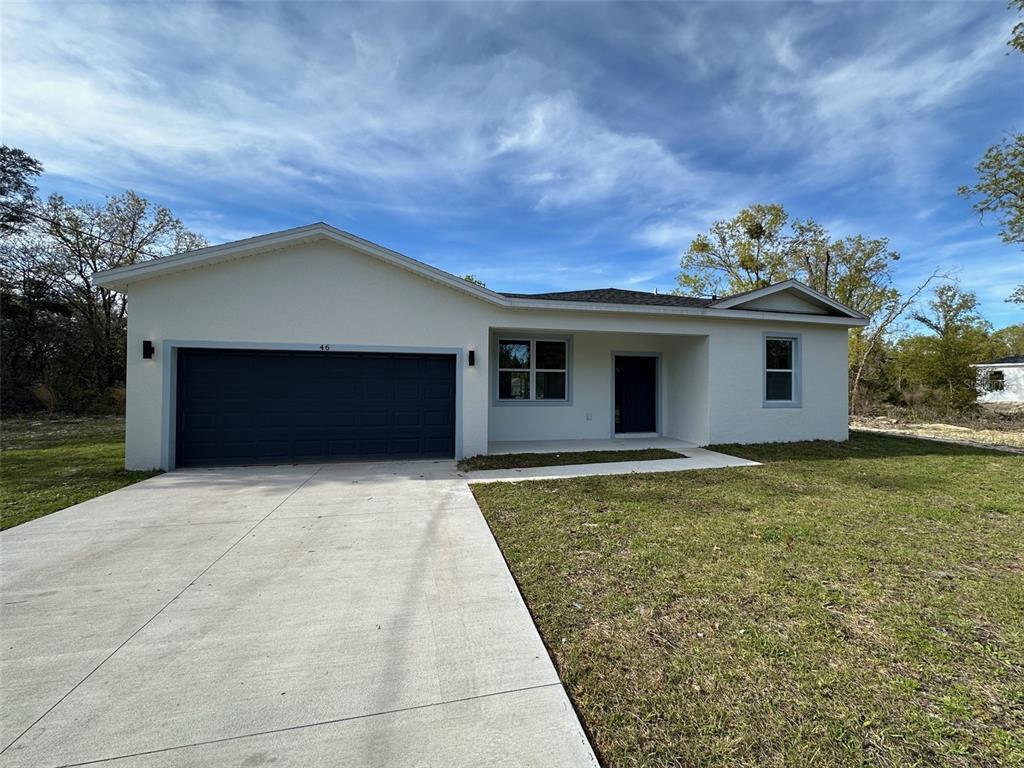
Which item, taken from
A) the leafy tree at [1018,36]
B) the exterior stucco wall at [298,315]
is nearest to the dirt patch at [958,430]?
the leafy tree at [1018,36]

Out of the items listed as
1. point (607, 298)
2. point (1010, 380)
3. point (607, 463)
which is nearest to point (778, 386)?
point (607, 298)

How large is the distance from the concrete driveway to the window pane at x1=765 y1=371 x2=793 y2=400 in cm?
827

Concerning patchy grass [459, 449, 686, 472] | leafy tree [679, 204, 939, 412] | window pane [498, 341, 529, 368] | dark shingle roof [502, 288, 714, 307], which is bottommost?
patchy grass [459, 449, 686, 472]

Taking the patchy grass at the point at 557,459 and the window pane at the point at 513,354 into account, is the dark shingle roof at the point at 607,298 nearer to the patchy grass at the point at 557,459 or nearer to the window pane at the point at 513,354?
the window pane at the point at 513,354

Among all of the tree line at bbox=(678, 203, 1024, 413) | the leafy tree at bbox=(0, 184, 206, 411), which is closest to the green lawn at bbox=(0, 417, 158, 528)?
the leafy tree at bbox=(0, 184, 206, 411)

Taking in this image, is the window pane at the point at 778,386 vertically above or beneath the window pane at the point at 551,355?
beneath

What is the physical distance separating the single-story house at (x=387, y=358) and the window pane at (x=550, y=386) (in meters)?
0.05

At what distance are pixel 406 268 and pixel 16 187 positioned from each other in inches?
844

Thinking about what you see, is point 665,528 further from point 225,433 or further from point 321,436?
point 225,433

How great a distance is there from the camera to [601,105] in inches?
368

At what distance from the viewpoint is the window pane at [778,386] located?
966cm

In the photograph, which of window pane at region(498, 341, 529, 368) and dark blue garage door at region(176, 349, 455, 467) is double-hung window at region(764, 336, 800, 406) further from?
dark blue garage door at region(176, 349, 455, 467)

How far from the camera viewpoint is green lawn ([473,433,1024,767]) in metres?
1.73

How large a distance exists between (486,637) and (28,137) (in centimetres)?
1222
